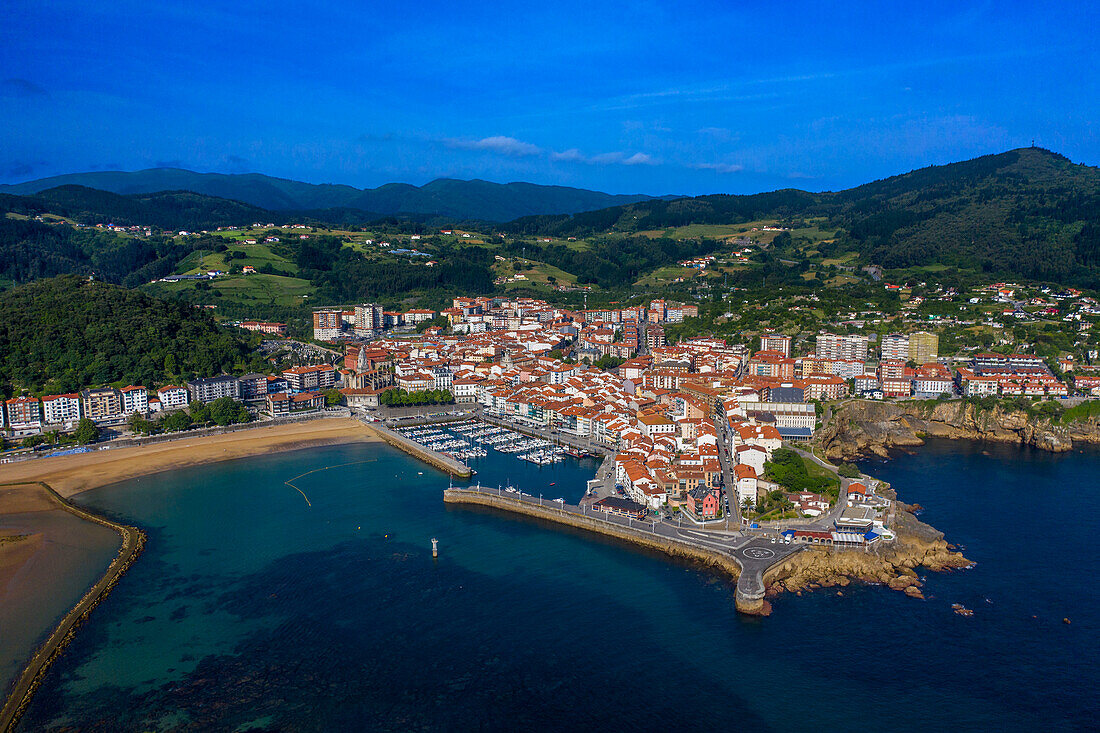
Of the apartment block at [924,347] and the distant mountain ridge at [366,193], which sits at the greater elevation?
the distant mountain ridge at [366,193]

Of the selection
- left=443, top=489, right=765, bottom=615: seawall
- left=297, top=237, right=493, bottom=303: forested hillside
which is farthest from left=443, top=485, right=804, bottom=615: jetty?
left=297, top=237, right=493, bottom=303: forested hillside

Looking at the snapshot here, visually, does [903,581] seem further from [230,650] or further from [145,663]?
[145,663]

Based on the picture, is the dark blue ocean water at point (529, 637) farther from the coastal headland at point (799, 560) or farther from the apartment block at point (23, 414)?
the apartment block at point (23, 414)

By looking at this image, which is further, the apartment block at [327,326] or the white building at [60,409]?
the apartment block at [327,326]

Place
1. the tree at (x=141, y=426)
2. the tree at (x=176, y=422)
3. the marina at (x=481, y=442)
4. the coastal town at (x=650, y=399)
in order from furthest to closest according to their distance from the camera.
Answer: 1. the tree at (x=176, y=422)
2. the tree at (x=141, y=426)
3. the marina at (x=481, y=442)
4. the coastal town at (x=650, y=399)

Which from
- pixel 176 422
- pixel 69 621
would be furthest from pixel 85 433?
pixel 69 621

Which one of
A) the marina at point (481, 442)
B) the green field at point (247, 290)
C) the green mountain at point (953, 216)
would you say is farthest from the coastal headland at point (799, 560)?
the green field at point (247, 290)

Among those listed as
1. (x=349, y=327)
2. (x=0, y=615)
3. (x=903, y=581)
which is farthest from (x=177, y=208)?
(x=903, y=581)
